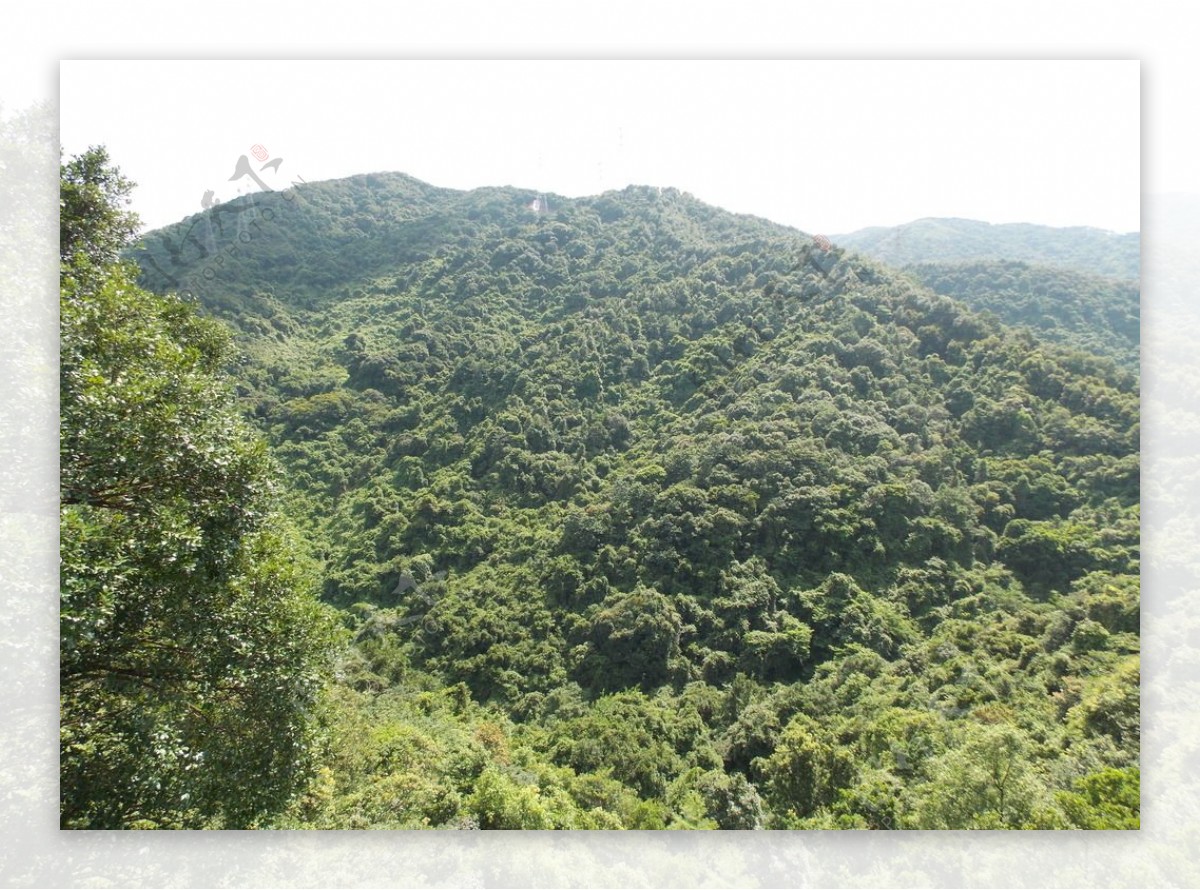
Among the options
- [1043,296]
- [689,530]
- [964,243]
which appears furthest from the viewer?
[964,243]

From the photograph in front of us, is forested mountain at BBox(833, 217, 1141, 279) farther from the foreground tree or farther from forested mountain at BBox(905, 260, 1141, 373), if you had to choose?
the foreground tree

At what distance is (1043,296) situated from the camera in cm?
2402

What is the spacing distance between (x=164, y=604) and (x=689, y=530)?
13.5 m

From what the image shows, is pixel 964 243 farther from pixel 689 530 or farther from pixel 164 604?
pixel 164 604

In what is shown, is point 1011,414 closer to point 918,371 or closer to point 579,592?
point 918,371

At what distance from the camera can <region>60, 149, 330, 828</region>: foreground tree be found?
15.5 ft

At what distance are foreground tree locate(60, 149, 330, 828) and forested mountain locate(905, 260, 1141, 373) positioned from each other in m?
16.6

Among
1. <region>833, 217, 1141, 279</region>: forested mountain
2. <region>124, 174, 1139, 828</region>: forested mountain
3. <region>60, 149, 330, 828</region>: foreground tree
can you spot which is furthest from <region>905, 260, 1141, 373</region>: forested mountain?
<region>60, 149, 330, 828</region>: foreground tree

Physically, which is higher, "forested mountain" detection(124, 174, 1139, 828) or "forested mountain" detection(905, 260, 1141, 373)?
"forested mountain" detection(905, 260, 1141, 373)

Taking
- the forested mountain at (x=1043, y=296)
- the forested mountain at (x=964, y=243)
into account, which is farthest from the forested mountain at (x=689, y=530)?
the forested mountain at (x=964, y=243)

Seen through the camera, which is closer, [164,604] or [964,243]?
[164,604]

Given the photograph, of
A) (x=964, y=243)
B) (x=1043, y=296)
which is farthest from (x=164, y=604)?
(x=964, y=243)

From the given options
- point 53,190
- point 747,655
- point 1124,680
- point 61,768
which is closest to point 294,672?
point 61,768

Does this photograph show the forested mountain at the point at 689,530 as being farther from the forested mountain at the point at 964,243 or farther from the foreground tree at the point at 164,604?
the forested mountain at the point at 964,243
